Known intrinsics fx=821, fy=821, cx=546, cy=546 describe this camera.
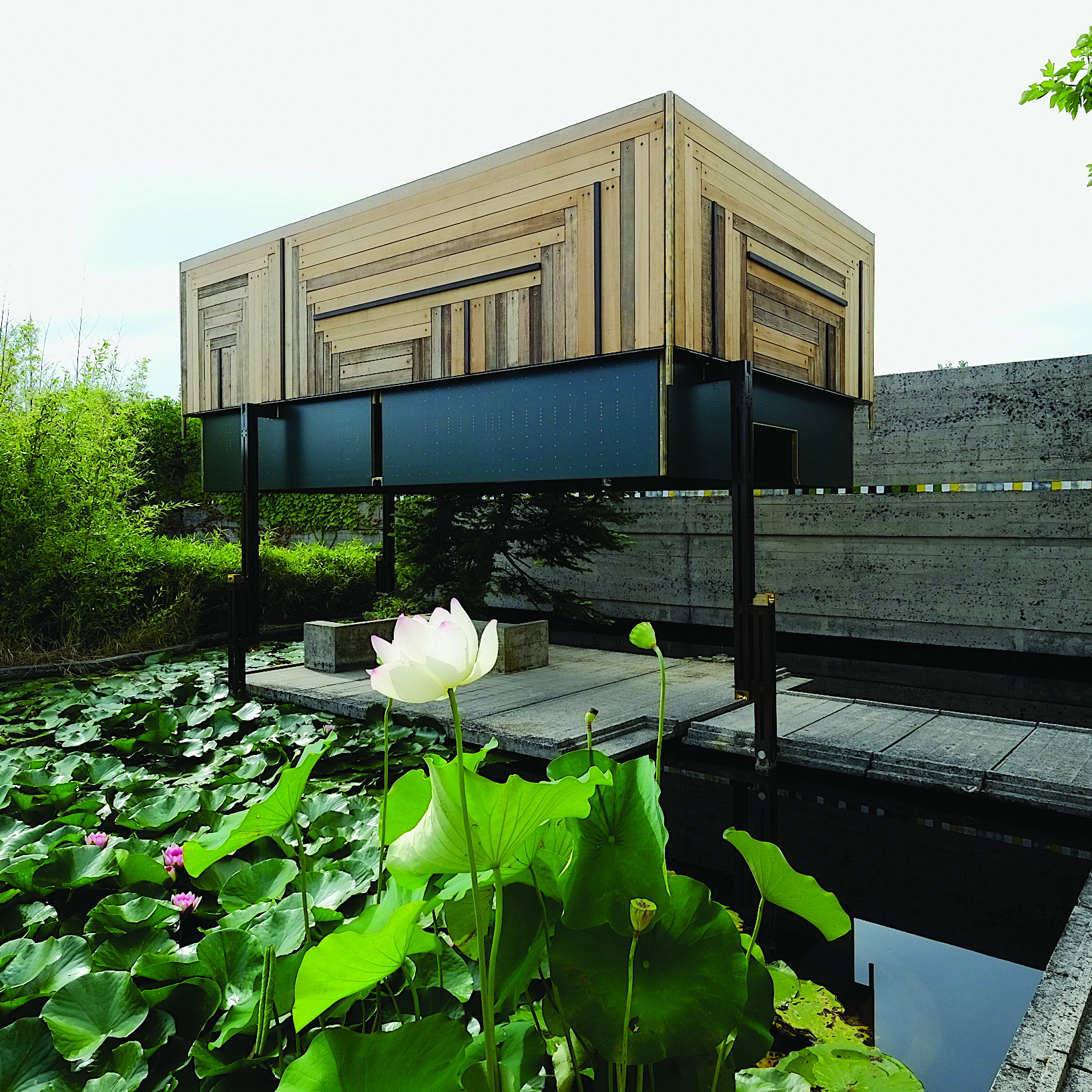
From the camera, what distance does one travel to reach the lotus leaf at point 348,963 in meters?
0.78

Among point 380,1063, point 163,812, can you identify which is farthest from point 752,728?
point 380,1063

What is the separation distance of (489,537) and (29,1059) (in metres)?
5.93

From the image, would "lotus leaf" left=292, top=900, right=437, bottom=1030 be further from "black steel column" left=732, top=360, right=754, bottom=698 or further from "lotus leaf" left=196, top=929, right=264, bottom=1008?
"black steel column" left=732, top=360, right=754, bottom=698

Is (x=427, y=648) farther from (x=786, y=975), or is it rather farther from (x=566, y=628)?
(x=566, y=628)

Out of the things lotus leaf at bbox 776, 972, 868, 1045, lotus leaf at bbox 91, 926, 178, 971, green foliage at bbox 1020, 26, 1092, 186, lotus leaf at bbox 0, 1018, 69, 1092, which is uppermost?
green foliage at bbox 1020, 26, 1092, 186

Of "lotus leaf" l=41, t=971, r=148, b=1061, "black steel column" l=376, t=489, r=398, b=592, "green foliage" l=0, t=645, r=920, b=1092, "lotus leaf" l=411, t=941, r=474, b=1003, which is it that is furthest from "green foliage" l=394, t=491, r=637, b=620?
"lotus leaf" l=41, t=971, r=148, b=1061

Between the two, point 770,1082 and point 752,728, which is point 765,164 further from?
point 770,1082

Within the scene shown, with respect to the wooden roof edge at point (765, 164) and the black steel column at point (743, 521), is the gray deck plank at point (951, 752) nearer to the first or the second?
the black steel column at point (743, 521)

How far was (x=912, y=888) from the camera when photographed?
2.70m

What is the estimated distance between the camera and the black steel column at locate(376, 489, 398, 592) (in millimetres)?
7316

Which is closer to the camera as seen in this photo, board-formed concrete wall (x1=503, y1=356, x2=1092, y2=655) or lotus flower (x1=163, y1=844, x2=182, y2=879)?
lotus flower (x1=163, y1=844, x2=182, y2=879)

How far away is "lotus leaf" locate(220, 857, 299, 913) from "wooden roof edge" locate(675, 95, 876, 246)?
327 cm

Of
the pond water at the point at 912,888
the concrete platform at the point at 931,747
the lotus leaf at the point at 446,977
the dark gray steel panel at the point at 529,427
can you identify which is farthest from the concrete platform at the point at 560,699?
the lotus leaf at the point at 446,977

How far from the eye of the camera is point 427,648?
82cm
